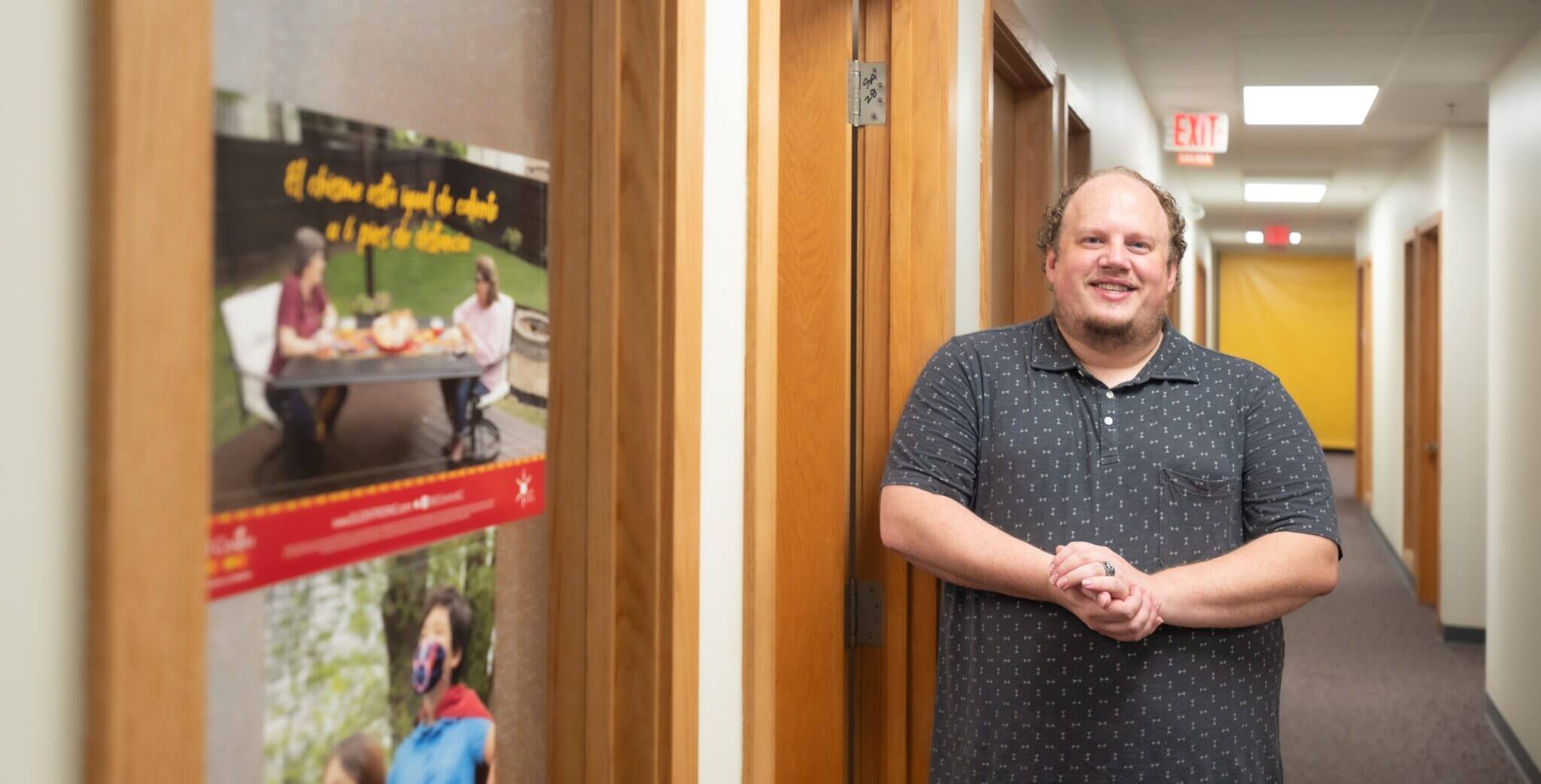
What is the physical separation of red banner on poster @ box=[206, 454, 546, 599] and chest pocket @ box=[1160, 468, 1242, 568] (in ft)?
3.45

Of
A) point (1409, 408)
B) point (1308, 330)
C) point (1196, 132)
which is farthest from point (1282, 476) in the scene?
point (1308, 330)

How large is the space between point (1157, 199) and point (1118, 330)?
10.4 inches

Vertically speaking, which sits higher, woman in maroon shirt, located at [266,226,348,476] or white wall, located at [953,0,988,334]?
white wall, located at [953,0,988,334]

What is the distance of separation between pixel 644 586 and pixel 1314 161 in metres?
8.00

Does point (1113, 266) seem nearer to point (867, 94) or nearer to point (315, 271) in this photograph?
point (867, 94)

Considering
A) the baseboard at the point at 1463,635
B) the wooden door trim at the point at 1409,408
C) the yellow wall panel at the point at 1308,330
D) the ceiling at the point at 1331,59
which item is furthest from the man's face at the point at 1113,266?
the yellow wall panel at the point at 1308,330

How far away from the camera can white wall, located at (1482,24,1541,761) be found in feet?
13.8

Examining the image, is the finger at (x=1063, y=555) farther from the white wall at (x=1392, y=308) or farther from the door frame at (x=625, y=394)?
the white wall at (x=1392, y=308)

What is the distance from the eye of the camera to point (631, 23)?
104 cm

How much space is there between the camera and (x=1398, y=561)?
8.13m

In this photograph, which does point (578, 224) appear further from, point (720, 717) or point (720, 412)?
point (720, 717)

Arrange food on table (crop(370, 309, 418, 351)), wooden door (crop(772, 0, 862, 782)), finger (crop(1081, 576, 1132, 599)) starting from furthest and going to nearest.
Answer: wooden door (crop(772, 0, 862, 782)) < finger (crop(1081, 576, 1132, 599)) < food on table (crop(370, 309, 418, 351))

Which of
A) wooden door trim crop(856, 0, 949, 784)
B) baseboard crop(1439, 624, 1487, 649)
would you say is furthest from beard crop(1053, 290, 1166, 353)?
baseboard crop(1439, 624, 1487, 649)

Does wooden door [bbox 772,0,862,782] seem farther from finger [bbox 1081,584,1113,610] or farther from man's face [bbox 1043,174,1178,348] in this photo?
finger [bbox 1081,584,1113,610]
